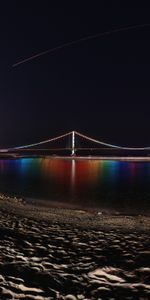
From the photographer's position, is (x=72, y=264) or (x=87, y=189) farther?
(x=87, y=189)

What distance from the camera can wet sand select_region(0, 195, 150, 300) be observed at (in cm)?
388

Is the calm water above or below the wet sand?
below

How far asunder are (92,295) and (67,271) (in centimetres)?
79

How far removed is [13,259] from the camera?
191 inches

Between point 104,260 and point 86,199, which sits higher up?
point 104,260

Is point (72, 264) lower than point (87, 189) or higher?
higher

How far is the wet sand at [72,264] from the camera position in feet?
12.7

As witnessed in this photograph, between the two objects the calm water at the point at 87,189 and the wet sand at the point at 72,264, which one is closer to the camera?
the wet sand at the point at 72,264

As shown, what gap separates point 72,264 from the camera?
481cm

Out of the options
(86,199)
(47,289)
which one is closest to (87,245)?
(47,289)

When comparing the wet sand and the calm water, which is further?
the calm water

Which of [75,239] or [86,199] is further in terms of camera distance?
[86,199]

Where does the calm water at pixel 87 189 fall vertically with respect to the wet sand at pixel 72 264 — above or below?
below

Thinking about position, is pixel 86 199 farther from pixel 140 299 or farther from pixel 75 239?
pixel 140 299
